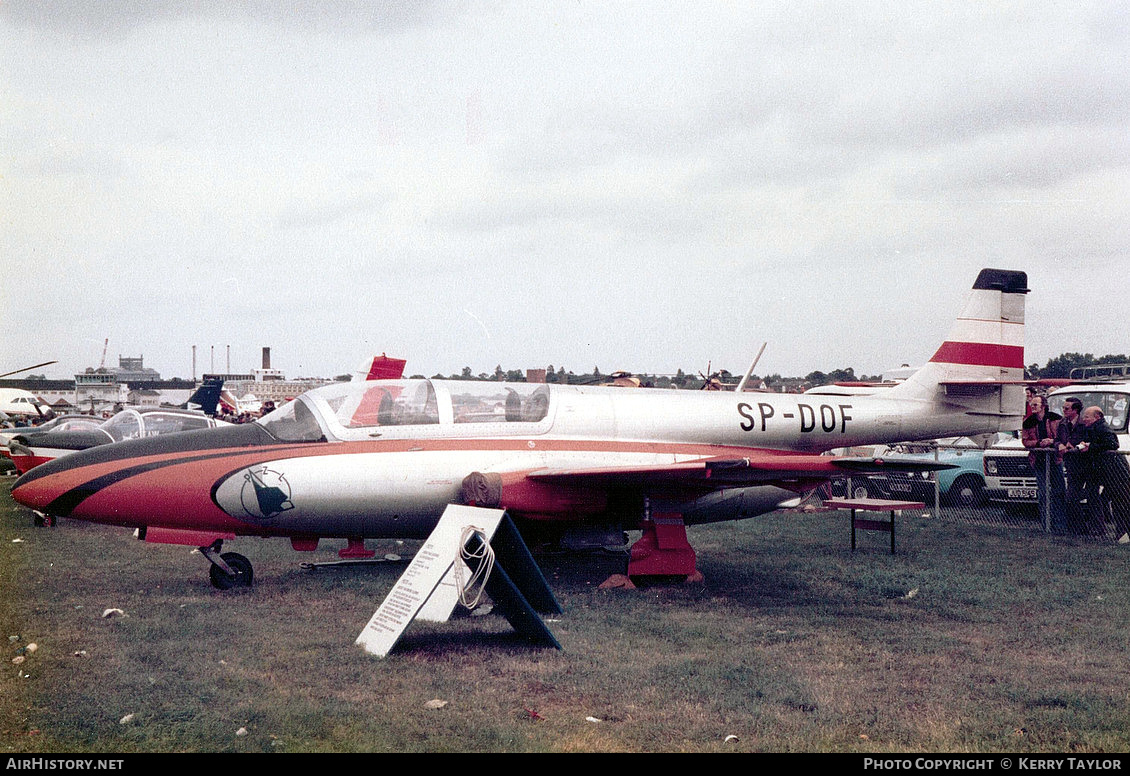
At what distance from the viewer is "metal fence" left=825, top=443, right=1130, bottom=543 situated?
1173 cm

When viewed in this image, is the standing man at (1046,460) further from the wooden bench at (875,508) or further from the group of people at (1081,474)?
the wooden bench at (875,508)

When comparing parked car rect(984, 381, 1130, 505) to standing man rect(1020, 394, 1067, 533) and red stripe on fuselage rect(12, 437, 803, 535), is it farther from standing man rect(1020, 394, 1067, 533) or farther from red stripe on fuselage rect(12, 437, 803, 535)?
red stripe on fuselage rect(12, 437, 803, 535)

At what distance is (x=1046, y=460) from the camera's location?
1257cm

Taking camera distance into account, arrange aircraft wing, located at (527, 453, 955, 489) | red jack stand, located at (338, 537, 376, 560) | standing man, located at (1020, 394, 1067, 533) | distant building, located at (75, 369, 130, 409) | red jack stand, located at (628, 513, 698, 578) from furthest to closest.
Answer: distant building, located at (75, 369, 130, 409), standing man, located at (1020, 394, 1067, 533), red jack stand, located at (338, 537, 376, 560), red jack stand, located at (628, 513, 698, 578), aircraft wing, located at (527, 453, 955, 489)

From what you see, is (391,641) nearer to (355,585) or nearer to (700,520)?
(355,585)

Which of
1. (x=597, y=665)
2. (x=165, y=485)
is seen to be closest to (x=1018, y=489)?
(x=597, y=665)

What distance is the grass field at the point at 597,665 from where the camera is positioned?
14.2ft

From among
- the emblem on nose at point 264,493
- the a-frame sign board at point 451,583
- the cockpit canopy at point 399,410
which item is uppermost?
the cockpit canopy at point 399,410

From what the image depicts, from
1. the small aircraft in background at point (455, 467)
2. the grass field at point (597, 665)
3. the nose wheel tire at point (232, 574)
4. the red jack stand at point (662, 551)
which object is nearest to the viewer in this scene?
the grass field at point (597, 665)

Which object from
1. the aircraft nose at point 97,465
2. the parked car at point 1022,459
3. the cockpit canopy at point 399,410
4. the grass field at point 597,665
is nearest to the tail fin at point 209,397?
the grass field at point 597,665

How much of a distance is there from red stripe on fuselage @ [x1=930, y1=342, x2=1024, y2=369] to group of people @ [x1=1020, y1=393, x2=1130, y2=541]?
232cm

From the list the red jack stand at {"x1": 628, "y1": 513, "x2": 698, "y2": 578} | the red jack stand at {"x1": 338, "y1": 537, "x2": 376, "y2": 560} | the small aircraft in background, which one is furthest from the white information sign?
the red jack stand at {"x1": 338, "y1": 537, "x2": 376, "y2": 560}

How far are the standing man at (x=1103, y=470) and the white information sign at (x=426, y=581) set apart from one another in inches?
376

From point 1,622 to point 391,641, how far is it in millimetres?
3291
